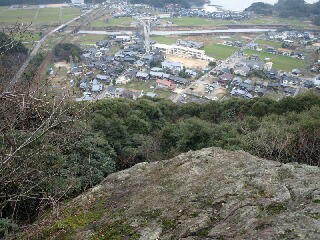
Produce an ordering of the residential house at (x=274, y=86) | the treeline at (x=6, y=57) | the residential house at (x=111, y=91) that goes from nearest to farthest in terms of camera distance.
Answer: the treeline at (x=6, y=57) < the residential house at (x=111, y=91) < the residential house at (x=274, y=86)

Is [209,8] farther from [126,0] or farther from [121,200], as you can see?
[121,200]

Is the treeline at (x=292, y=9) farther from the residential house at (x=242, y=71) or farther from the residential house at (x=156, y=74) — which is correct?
the residential house at (x=156, y=74)

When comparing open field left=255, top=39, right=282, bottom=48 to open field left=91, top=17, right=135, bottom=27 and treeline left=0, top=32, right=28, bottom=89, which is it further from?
treeline left=0, top=32, right=28, bottom=89

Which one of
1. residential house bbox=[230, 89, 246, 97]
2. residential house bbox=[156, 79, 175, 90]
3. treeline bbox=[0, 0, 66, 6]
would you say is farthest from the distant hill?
residential house bbox=[156, 79, 175, 90]

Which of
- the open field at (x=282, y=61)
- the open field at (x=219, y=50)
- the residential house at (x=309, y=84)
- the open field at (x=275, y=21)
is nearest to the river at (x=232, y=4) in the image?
the open field at (x=275, y=21)

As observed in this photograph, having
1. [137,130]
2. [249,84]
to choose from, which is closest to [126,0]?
[249,84]

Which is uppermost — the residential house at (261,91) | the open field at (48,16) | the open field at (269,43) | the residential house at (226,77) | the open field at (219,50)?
the open field at (48,16)
